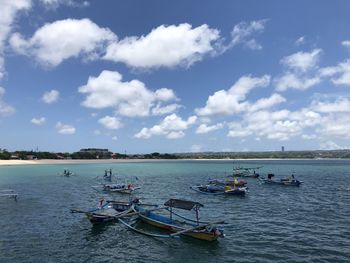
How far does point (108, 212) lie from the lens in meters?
37.8

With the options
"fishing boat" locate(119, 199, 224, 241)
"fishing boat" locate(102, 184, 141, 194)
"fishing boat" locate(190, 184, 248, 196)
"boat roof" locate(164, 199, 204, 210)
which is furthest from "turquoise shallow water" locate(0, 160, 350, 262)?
"fishing boat" locate(102, 184, 141, 194)

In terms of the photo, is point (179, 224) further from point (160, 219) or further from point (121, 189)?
point (121, 189)

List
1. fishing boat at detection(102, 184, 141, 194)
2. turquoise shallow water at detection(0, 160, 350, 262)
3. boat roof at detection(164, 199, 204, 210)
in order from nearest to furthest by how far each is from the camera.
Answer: turquoise shallow water at detection(0, 160, 350, 262)
boat roof at detection(164, 199, 204, 210)
fishing boat at detection(102, 184, 141, 194)

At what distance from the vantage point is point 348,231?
3300 cm

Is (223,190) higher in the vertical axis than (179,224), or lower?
higher

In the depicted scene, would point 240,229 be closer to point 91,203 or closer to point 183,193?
point 91,203

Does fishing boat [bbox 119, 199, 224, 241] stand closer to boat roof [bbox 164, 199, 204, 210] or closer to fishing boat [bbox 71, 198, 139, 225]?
boat roof [bbox 164, 199, 204, 210]

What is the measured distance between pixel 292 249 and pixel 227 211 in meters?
16.8

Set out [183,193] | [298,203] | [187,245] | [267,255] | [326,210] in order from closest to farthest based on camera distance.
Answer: [267,255] < [187,245] < [326,210] < [298,203] < [183,193]

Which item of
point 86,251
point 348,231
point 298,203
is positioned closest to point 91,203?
point 86,251

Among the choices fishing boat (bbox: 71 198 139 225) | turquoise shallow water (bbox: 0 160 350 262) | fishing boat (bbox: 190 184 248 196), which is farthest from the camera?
fishing boat (bbox: 190 184 248 196)

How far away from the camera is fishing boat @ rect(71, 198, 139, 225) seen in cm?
3556

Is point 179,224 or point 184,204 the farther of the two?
point 179,224

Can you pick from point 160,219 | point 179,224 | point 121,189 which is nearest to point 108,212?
point 160,219
